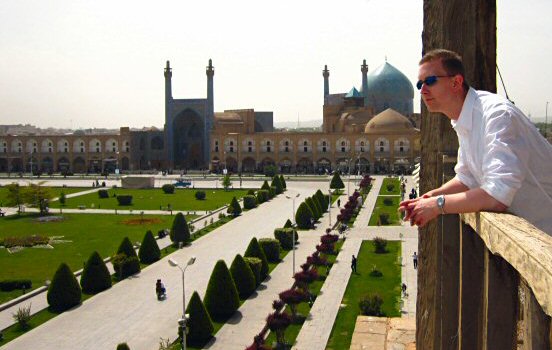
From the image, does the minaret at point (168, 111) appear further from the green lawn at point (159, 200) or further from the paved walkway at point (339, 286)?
the paved walkway at point (339, 286)

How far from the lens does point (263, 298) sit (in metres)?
13.2

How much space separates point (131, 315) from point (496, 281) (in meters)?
11.5

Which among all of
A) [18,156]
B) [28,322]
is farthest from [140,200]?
[18,156]

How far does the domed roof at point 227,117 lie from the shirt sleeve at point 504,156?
174ft

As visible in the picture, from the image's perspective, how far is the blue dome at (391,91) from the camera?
56531 mm

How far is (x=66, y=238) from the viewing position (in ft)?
66.9

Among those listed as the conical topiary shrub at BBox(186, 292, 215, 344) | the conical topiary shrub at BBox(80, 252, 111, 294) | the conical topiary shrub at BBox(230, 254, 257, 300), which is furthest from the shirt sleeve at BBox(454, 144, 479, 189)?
the conical topiary shrub at BBox(80, 252, 111, 294)

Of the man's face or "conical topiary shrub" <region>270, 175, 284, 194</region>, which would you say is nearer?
the man's face

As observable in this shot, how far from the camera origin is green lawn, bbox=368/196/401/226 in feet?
77.7

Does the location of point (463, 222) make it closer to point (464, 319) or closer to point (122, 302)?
point (464, 319)

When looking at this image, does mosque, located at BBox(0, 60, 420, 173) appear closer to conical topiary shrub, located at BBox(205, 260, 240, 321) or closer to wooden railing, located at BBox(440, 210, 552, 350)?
conical topiary shrub, located at BBox(205, 260, 240, 321)

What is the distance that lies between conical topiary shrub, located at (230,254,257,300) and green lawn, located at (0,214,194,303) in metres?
4.63

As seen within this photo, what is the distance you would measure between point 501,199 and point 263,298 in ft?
39.3

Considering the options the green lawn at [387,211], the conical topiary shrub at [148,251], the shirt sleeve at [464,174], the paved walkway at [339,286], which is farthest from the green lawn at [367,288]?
the shirt sleeve at [464,174]
